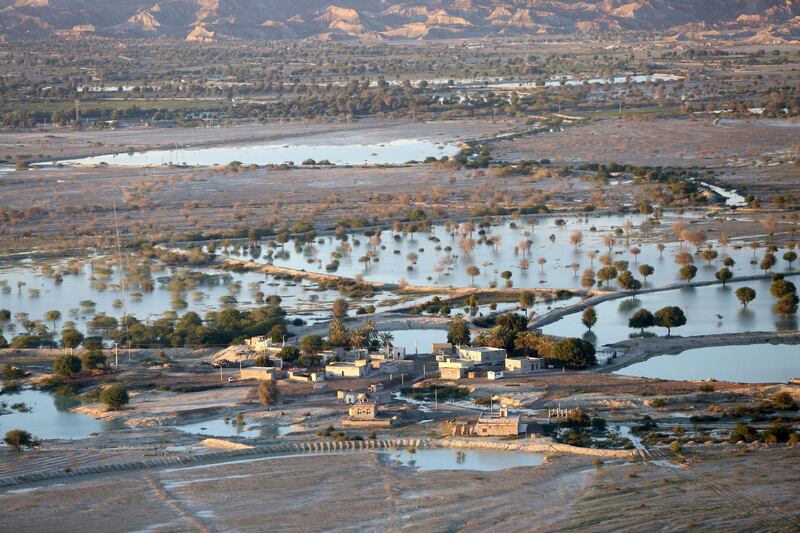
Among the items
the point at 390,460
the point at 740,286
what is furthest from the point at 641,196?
the point at 390,460

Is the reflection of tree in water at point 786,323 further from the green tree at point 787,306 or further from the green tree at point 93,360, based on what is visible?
the green tree at point 93,360

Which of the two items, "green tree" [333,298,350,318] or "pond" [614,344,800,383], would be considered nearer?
"pond" [614,344,800,383]

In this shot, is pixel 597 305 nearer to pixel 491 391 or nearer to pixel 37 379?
pixel 491 391

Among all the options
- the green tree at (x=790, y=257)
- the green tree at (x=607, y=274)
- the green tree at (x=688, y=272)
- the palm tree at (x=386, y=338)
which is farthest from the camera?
the green tree at (x=790, y=257)

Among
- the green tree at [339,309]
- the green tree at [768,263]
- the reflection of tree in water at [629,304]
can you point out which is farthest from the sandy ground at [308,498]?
the green tree at [768,263]

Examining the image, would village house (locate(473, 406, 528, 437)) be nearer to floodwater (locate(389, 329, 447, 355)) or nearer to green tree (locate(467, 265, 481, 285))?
floodwater (locate(389, 329, 447, 355))

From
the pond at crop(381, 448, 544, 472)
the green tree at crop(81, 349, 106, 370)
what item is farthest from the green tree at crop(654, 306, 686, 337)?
the green tree at crop(81, 349, 106, 370)
